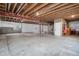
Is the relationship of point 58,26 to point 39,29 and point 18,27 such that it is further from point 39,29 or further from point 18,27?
point 18,27

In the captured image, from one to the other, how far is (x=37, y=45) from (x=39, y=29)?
433 millimetres

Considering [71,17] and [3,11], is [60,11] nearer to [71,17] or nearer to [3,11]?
[71,17]

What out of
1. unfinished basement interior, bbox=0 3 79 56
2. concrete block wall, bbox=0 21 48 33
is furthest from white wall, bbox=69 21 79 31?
concrete block wall, bbox=0 21 48 33

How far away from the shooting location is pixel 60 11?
7.51 ft

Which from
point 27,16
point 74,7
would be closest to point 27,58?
point 27,16

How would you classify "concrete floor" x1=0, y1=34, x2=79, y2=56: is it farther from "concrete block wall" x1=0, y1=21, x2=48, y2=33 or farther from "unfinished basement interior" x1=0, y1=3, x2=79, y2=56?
"concrete block wall" x1=0, y1=21, x2=48, y2=33

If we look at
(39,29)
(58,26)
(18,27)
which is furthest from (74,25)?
(18,27)

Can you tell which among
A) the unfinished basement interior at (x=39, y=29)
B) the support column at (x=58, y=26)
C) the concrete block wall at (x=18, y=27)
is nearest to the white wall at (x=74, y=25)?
the unfinished basement interior at (x=39, y=29)

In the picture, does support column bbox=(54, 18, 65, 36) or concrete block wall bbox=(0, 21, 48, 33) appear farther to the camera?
support column bbox=(54, 18, 65, 36)

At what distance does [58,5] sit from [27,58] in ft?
5.01

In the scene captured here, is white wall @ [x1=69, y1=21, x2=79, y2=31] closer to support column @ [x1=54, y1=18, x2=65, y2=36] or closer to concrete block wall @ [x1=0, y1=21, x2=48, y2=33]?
support column @ [x1=54, y1=18, x2=65, y2=36]

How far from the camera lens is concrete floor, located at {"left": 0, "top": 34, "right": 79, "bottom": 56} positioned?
214 cm

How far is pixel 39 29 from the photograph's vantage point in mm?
2336

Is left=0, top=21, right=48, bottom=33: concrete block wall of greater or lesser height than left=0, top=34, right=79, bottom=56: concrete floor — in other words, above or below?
above
